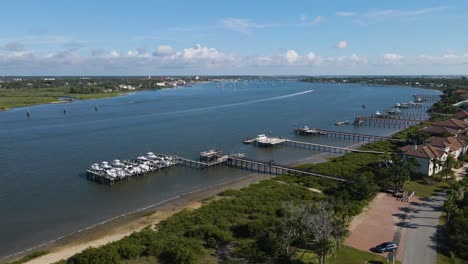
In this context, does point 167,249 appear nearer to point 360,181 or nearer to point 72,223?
point 72,223

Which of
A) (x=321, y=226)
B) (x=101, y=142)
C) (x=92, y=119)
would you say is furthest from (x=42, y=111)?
(x=321, y=226)

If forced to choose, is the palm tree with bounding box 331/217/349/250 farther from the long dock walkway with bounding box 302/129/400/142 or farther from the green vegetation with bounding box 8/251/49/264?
the long dock walkway with bounding box 302/129/400/142

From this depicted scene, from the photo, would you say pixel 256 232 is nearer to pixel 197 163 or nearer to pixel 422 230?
pixel 422 230

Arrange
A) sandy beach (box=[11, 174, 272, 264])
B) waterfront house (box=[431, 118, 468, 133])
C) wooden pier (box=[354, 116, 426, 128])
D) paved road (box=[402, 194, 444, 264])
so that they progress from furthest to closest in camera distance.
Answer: wooden pier (box=[354, 116, 426, 128]) → waterfront house (box=[431, 118, 468, 133]) → sandy beach (box=[11, 174, 272, 264]) → paved road (box=[402, 194, 444, 264])

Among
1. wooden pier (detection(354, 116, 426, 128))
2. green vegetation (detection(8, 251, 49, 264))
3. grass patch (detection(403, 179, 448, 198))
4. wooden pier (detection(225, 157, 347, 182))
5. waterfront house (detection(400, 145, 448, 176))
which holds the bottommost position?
green vegetation (detection(8, 251, 49, 264))

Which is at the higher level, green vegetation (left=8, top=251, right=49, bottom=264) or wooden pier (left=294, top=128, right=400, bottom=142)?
wooden pier (left=294, top=128, right=400, bottom=142)

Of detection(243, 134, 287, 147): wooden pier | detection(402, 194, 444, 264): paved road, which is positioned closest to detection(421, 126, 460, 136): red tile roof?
detection(243, 134, 287, 147): wooden pier
